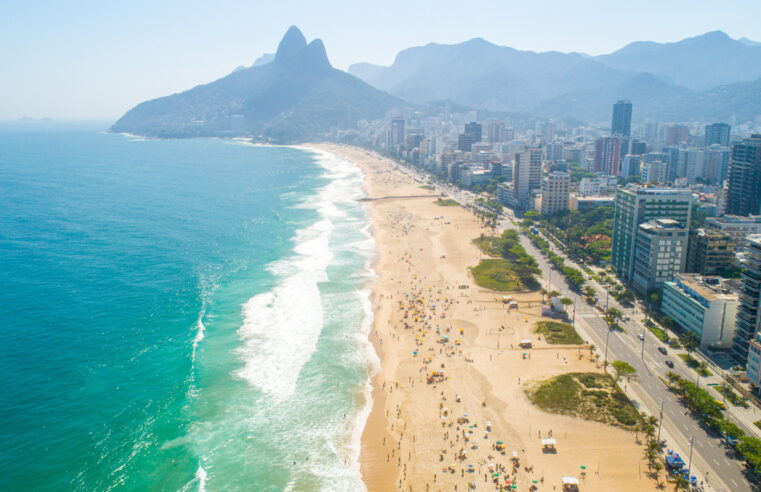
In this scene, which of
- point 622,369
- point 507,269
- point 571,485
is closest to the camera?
point 571,485

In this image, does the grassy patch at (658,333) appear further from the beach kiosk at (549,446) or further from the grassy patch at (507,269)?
the beach kiosk at (549,446)

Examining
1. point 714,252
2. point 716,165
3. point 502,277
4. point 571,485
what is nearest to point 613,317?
point 502,277

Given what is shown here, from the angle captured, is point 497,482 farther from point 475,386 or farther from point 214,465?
point 214,465

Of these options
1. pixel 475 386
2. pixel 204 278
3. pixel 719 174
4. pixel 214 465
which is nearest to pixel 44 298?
pixel 204 278

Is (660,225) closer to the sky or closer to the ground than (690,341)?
closer to the sky

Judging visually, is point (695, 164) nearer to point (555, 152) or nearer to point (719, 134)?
point (719, 134)

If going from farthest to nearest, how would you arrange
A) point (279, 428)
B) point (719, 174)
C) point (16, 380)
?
point (719, 174), point (16, 380), point (279, 428)

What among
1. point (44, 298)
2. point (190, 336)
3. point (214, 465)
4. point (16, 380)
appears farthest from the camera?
point (44, 298)

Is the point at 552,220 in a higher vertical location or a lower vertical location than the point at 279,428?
higher
